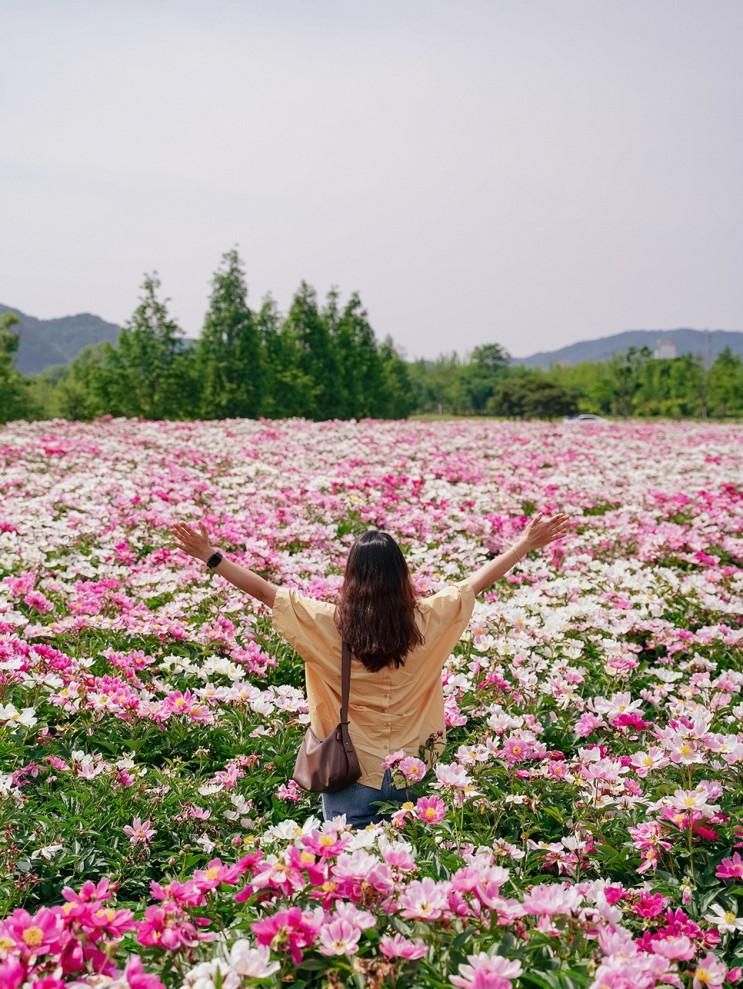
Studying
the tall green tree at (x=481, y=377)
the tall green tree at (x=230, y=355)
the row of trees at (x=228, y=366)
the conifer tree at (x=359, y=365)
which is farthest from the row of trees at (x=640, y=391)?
the tall green tree at (x=230, y=355)

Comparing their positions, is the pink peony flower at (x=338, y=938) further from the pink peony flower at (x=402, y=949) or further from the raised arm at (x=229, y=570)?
the raised arm at (x=229, y=570)

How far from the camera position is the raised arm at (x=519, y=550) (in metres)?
3.24

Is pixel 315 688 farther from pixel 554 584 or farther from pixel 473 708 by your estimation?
pixel 554 584

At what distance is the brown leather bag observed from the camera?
9.21 ft

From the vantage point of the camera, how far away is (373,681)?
295 cm

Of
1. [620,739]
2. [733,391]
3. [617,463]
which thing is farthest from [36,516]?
[733,391]

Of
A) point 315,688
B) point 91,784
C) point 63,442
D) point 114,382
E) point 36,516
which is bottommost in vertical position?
point 91,784

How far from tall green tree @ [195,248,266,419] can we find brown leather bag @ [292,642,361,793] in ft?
74.4

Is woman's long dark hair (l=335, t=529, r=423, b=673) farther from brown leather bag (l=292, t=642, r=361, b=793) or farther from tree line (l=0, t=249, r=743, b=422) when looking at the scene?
tree line (l=0, t=249, r=743, b=422)

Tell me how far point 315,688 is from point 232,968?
1403 mm

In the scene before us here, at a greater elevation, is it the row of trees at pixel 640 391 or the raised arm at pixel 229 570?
the row of trees at pixel 640 391

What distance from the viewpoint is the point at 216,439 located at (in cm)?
1300

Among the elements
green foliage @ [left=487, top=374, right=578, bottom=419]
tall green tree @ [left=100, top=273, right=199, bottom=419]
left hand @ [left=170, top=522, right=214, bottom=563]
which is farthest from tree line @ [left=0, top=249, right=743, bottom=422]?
left hand @ [left=170, top=522, right=214, bottom=563]

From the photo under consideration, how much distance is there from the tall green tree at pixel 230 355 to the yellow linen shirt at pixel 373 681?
22524 millimetres
